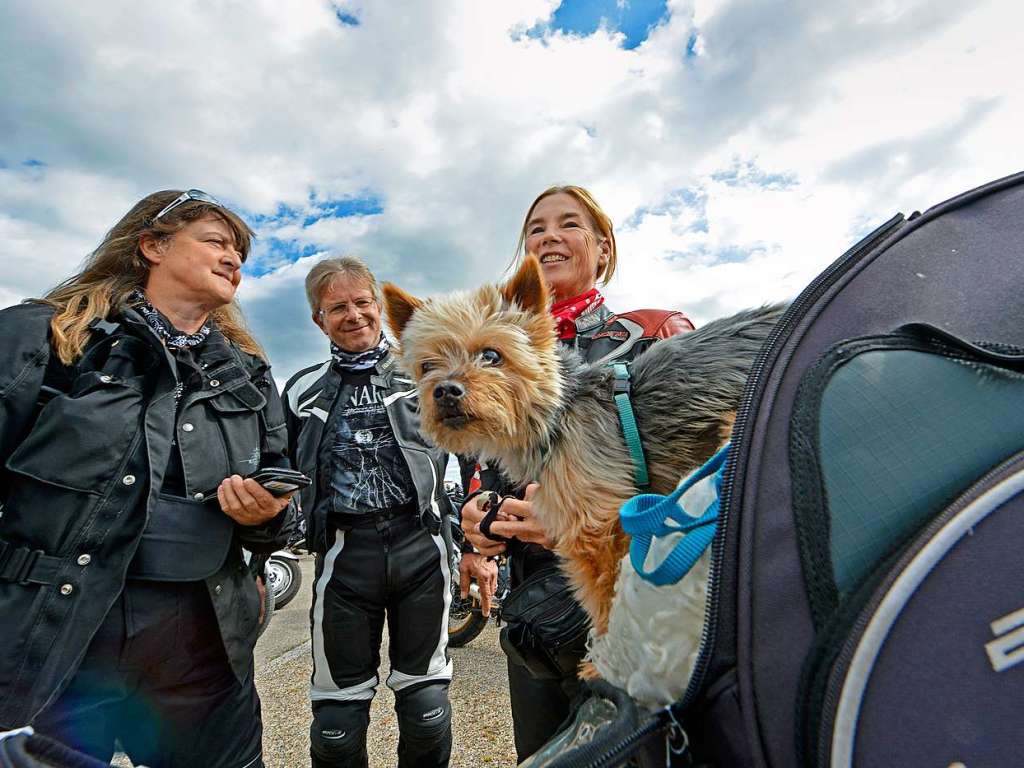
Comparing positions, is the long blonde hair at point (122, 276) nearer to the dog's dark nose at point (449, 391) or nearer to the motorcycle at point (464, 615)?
the dog's dark nose at point (449, 391)

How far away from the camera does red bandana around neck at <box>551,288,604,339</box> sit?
271 centimetres

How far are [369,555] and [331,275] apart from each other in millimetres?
1962

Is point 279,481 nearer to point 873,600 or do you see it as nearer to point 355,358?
point 355,358

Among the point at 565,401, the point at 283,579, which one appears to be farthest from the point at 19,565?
the point at 283,579

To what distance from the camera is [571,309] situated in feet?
8.95

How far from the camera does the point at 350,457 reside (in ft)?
11.0

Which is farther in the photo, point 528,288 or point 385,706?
point 385,706

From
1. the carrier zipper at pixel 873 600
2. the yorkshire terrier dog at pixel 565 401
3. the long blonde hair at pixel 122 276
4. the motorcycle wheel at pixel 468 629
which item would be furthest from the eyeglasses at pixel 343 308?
the motorcycle wheel at pixel 468 629

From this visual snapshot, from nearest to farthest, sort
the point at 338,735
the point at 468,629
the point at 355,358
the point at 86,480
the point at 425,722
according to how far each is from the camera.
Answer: the point at 86,480
the point at 338,735
the point at 425,722
the point at 355,358
the point at 468,629

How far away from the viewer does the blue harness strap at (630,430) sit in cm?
198

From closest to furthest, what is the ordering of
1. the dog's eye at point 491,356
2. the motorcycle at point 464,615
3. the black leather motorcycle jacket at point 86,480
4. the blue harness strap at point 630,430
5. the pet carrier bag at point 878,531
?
the pet carrier bag at point 878,531
the black leather motorcycle jacket at point 86,480
the blue harness strap at point 630,430
the dog's eye at point 491,356
the motorcycle at point 464,615

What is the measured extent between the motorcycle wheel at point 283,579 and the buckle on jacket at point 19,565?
242 inches

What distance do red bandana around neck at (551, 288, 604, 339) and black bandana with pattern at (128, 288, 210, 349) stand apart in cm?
182

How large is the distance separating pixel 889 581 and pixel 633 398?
1497 mm
